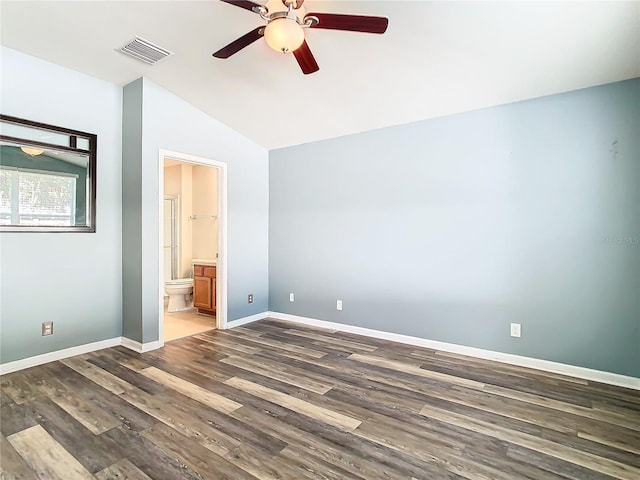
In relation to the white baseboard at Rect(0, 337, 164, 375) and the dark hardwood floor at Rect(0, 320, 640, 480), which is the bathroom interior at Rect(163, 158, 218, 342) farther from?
the dark hardwood floor at Rect(0, 320, 640, 480)

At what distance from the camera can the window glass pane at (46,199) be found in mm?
3016

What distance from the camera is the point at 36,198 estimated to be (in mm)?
3088

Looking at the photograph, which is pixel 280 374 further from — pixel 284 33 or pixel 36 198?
pixel 36 198

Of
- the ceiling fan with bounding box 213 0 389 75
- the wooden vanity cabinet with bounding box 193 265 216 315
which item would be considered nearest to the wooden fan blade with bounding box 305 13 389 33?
the ceiling fan with bounding box 213 0 389 75

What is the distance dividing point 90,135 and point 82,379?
234 cm

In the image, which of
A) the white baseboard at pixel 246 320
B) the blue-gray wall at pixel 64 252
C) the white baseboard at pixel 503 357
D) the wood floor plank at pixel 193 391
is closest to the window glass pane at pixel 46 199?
the blue-gray wall at pixel 64 252

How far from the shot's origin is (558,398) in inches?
98.7

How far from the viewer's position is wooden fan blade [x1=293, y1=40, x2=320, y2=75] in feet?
7.01

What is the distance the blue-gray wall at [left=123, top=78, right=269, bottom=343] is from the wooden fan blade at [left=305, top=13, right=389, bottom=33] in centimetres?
228

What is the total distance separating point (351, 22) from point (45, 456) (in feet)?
9.74

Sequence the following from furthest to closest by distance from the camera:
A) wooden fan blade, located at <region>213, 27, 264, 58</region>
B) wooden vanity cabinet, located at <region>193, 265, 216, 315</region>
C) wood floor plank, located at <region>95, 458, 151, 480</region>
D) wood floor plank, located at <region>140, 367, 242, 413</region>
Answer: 1. wooden vanity cabinet, located at <region>193, 265, 216, 315</region>
2. wood floor plank, located at <region>140, 367, 242, 413</region>
3. wooden fan blade, located at <region>213, 27, 264, 58</region>
4. wood floor plank, located at <region>95, 458, 151, 480</region>

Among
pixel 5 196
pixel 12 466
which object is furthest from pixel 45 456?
pixel 5 196

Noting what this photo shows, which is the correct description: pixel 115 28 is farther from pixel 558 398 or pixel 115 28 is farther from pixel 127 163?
pixel 558 398

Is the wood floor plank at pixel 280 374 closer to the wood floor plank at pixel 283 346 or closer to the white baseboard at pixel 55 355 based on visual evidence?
the wood floor plank at pixel 283 346
